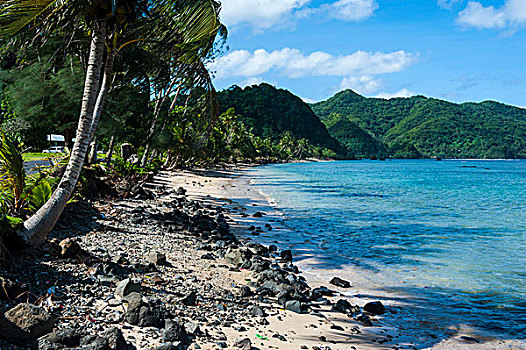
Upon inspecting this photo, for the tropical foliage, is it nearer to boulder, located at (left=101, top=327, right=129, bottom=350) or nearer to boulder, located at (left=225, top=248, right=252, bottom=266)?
boulder, located at (left=225, top=248, right=252, bottom=266)

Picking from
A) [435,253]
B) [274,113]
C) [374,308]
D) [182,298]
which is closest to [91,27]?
[182,298]

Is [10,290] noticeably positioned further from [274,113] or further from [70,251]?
[274,113]

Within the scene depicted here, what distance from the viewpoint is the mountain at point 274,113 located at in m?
148

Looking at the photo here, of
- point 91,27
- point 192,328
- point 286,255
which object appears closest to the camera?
point 192,328

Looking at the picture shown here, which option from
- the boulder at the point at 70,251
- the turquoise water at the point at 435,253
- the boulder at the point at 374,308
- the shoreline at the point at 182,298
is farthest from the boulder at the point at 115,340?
the turquoise water at the point at 435,253

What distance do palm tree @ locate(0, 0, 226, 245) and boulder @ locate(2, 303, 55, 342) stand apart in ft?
7.92

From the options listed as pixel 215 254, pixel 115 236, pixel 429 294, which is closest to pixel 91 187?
pixel 115 236

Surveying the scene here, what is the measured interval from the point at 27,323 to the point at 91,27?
502 cm

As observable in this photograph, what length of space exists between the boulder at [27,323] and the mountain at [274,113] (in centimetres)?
13158

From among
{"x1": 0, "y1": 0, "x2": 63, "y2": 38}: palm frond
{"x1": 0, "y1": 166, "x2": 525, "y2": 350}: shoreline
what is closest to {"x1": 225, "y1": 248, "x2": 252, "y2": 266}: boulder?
{"x1": 0, "y1": 166, "x2": 525, "y2": 350}: shoreline

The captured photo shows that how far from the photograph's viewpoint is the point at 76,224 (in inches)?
339

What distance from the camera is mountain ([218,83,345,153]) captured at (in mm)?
147750

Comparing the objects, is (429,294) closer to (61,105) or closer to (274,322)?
(274,322)

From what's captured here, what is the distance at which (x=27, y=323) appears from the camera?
367 centimetres
